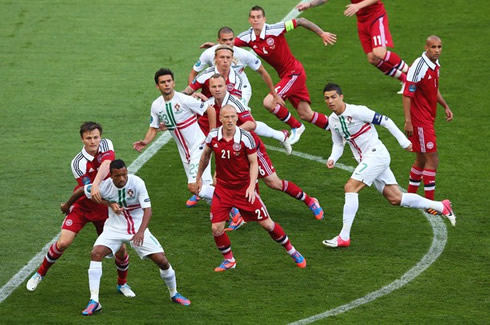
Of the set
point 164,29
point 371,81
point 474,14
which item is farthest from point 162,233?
point 474,14

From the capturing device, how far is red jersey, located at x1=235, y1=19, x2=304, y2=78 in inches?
632

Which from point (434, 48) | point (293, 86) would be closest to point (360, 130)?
point (434, 48)

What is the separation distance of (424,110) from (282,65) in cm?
319

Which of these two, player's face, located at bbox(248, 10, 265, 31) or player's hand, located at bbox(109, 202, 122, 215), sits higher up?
player's face, located at bbox(248, 10, 265, 31)

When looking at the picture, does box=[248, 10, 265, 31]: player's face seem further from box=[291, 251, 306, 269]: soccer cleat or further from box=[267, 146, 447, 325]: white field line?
box=[291, 251, 306, 269]: soccer cleat

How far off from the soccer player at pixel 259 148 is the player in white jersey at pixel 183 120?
0.22m

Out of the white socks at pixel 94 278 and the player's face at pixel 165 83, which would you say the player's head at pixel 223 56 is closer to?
the player's face at pixel 165 83

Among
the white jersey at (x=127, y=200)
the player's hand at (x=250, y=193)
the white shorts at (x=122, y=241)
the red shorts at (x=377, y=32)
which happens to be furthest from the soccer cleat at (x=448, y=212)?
the red shorts at (x=377, y=32)

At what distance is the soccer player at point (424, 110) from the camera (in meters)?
13.5

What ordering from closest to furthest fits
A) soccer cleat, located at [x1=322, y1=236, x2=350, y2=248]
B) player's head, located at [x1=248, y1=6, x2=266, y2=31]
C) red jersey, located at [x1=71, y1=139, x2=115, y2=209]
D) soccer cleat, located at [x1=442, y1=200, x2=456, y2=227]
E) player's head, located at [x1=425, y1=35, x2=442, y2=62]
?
red jersey, located at [x1=71, y1=139, x2=115, y2=209]
soccer cleat, located at [x1=322, y1=236, x2=350, y2=248]
soccer cleat, located at [x1=442, y1=200, x2=456, y2=227]
player's head, located at [x1=425, y1=35, x2=442, y2=62]
player's head, located at [x1=248, y1=6, x2=266, y2=31]

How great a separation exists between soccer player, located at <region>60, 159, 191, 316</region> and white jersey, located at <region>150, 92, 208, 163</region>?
2615 mm

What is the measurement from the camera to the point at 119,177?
10656mm

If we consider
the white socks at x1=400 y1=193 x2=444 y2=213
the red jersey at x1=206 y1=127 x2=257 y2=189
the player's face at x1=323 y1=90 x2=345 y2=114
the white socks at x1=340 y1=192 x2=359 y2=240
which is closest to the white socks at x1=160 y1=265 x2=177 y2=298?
the red jersey at x1=206 y1=127 x2=257 y2=189

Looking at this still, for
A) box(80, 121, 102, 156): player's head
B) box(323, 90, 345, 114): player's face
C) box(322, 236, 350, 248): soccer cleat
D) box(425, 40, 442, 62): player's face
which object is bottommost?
box(322, 236, 350, 248): soccer cleat
